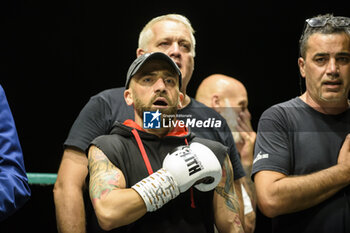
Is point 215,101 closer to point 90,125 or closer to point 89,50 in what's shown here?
point 89,50

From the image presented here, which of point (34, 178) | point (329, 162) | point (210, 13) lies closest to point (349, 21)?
point (329, 162)

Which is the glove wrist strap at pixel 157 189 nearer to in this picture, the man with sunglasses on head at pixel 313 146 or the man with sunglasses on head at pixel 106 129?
the man with sunglasses on head at pixel 106 129

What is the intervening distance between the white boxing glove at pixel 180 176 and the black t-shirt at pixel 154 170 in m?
0.06

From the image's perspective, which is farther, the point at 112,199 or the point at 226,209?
the point at 226,209

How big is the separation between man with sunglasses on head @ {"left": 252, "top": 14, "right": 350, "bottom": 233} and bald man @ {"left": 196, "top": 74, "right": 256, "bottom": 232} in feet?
2.44

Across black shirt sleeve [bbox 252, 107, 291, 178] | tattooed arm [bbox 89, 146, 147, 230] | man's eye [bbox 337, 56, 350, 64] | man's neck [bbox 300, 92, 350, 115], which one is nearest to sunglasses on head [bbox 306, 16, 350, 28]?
man's eye [bbox 337, 56, 350, 64]

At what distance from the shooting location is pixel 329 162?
1742 mm

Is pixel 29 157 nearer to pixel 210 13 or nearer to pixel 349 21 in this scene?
pixel 210 13

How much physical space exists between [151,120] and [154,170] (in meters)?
0.18

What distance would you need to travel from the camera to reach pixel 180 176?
1.45 m

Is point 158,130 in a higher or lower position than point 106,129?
higher

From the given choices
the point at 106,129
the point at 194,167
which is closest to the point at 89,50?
the point at 106,129

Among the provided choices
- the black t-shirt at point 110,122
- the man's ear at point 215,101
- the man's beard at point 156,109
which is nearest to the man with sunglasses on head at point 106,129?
Answer: the black t-shirt at point 110,122

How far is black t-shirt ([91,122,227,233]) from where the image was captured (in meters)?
1.46
